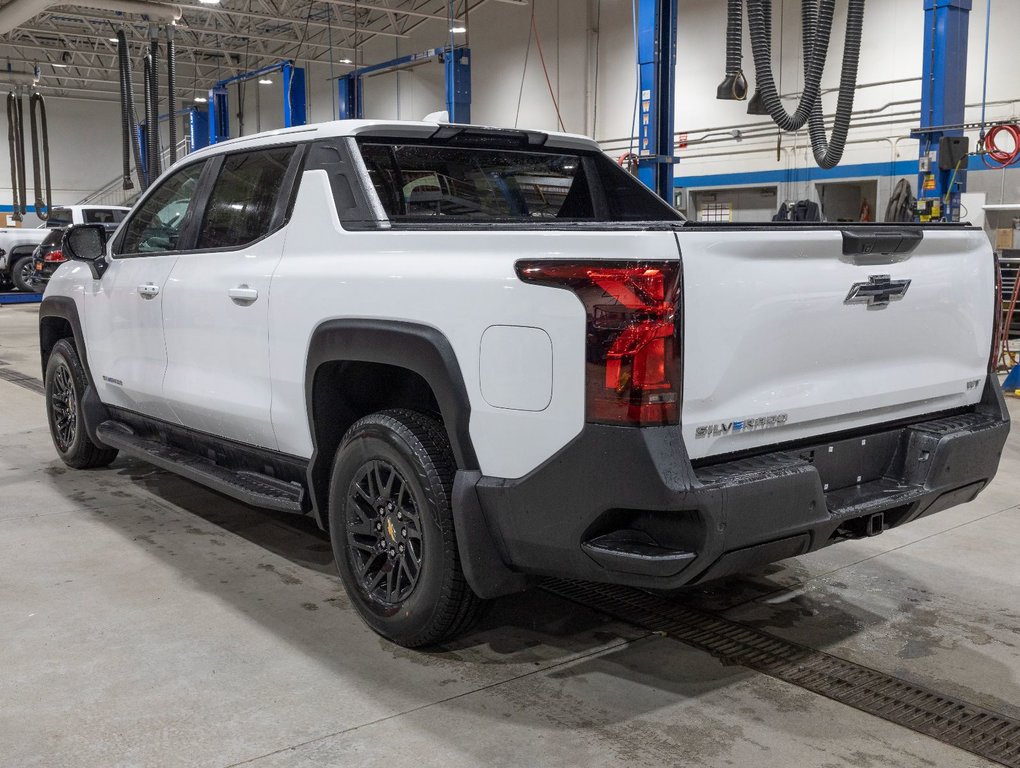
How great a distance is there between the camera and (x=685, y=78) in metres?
19.4

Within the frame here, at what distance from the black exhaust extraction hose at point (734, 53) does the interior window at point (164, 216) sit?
3.33 meters

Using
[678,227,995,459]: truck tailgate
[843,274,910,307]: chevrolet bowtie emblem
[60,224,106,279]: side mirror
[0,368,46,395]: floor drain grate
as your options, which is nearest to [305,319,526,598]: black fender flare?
[678,227,995,459]: truck tailgate

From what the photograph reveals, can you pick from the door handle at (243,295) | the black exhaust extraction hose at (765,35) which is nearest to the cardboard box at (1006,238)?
the black exhaust extraction hose at (765,35)

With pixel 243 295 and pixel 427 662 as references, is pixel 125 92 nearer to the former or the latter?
pixel 243 295

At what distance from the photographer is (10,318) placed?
16.0m

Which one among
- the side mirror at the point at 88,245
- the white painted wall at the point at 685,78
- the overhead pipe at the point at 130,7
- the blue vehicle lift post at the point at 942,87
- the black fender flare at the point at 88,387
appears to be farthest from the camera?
the white painted wall at the point at 685,78

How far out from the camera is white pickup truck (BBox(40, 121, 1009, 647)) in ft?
7.83

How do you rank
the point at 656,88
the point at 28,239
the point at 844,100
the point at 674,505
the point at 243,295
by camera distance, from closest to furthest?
1. the point at 674,505
2. the point at 243,295
3. the point at 844,100
4. the point at 656,88
5. the point at 28,239

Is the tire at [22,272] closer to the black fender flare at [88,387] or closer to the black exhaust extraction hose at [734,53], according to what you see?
the black fender flare at [88,387]

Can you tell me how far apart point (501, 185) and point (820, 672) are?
215 centimetres

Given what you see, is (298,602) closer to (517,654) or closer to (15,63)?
(517,654)

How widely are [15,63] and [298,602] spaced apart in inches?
1274

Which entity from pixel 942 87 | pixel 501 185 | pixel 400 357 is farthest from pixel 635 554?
pixel 942 87

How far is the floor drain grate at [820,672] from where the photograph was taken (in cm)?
263
